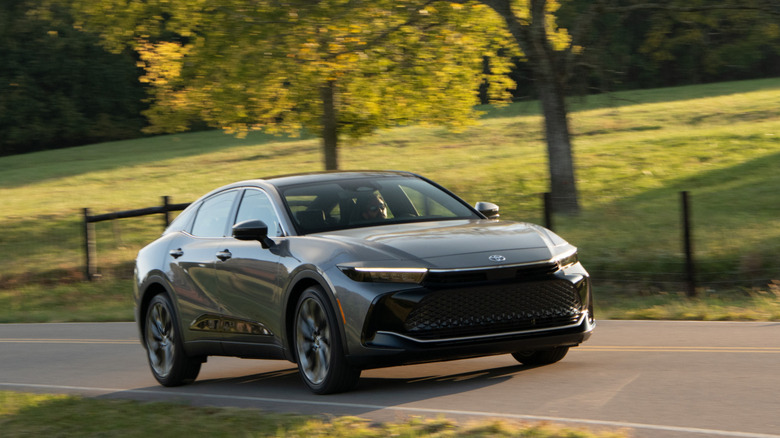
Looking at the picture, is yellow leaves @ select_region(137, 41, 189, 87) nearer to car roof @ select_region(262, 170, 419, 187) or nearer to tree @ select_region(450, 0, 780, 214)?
tree @ select_region(450, 0, 780, 214)

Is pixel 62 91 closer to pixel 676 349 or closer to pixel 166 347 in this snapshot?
pixel 166 347

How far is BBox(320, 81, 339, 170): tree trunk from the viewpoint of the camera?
25234 mm

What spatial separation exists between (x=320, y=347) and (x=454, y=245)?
1.20 meters

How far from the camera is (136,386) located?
10.4m

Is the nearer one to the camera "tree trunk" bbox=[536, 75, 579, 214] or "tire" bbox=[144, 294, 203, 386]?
"tire" bbox=[144, 294, 203, 386]

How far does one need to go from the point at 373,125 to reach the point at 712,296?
13.1m

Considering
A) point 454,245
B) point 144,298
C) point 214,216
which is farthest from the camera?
point 144,298

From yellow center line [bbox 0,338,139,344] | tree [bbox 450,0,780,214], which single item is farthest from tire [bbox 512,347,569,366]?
tree [bbox 450,0,780,214]

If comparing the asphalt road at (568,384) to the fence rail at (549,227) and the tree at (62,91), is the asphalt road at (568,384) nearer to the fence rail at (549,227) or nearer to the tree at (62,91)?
the fence rail at (549,227)

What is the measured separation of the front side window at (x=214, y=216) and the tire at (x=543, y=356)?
2641mm

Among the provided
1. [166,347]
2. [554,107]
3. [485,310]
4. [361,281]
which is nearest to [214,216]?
[166,347]

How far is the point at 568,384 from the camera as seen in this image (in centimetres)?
804

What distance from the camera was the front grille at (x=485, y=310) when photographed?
773 centimetres

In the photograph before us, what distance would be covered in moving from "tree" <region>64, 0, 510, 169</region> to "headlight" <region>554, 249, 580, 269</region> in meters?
11.7
